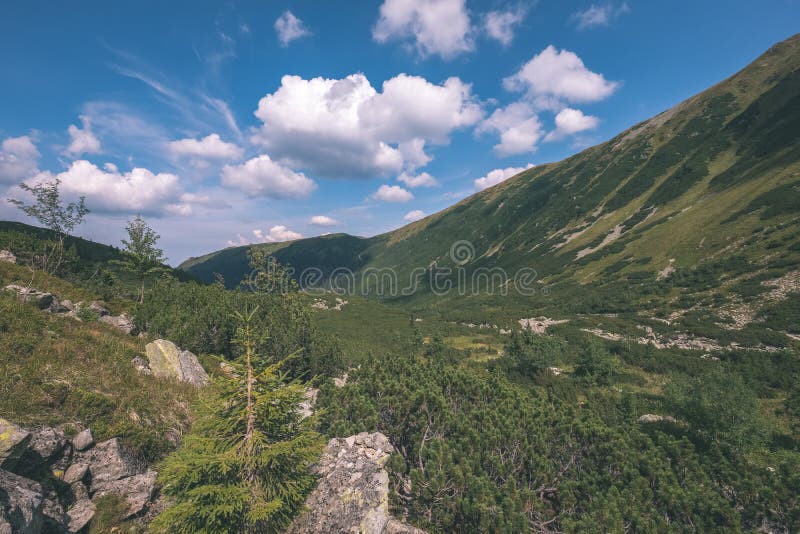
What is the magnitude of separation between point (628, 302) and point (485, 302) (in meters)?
33.0

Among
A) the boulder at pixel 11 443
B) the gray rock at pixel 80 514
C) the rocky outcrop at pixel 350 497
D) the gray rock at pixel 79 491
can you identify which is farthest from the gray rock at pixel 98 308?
the rocky outcrop at pixel 350 497

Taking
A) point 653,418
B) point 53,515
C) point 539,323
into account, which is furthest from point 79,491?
point 539,323

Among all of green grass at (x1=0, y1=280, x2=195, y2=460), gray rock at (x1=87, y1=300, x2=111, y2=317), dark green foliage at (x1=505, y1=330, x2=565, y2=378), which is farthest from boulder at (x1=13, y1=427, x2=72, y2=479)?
dark green foliage at (x1=505, y1=330, x2=565, y2=378)

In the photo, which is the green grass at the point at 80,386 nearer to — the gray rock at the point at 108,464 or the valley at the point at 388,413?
the valley at the point at 388,413

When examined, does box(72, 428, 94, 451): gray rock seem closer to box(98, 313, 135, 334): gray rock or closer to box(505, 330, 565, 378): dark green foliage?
box(98, 313, 135, 334): gray rock

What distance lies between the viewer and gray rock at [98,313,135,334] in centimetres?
2072

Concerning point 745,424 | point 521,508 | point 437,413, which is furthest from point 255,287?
point 745,424

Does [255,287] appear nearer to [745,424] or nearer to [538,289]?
[745,424]

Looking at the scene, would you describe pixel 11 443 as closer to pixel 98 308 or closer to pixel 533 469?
pixel 533 469

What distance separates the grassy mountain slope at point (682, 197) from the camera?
189ft

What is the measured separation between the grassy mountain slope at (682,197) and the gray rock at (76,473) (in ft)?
231

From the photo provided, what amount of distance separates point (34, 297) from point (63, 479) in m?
14.6

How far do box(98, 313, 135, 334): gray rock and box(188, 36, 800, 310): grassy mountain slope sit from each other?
245ft

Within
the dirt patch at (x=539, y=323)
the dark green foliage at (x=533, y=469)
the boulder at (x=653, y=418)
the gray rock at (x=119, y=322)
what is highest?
the gray rock at (x=119, y=322)
